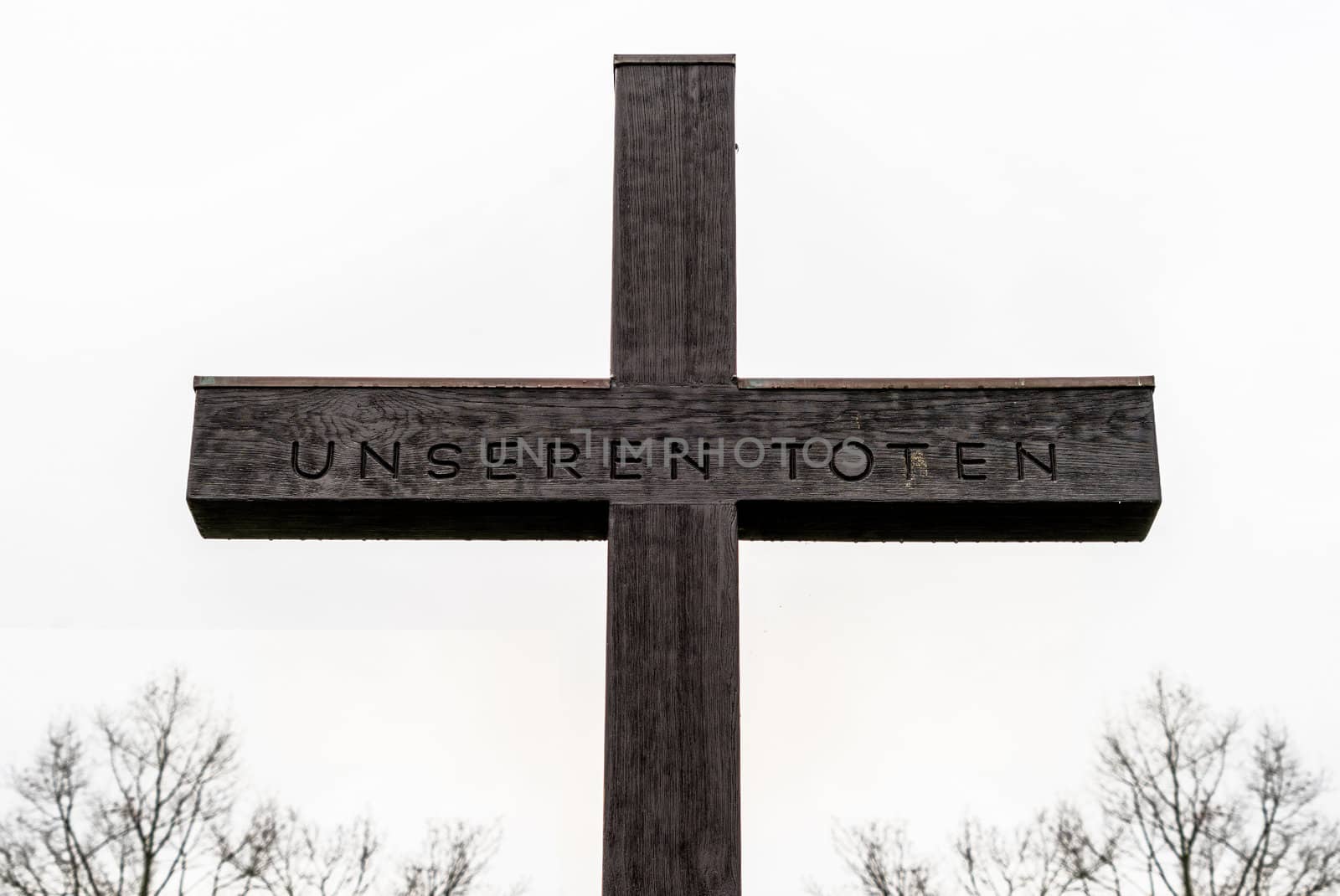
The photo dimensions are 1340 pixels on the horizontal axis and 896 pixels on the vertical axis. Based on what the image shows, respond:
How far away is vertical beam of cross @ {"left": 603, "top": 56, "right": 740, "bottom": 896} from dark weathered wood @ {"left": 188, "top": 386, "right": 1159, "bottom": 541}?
9cm

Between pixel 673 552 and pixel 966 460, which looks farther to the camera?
pixel 966 460

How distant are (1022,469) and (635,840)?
120 centimetres

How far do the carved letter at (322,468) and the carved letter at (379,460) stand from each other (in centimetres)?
6

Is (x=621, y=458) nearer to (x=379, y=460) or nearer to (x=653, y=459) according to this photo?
(x=653, y=459)

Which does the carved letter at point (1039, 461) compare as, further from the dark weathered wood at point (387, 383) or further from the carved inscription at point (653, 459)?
the dark weathered wood at point (387, 383)

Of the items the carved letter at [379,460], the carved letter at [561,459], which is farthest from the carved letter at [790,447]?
the carved letter at [379,460]

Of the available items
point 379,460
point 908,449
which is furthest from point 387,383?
point 908,449

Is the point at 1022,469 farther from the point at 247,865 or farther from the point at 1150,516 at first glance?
the point at 247,865

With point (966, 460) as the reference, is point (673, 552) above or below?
below

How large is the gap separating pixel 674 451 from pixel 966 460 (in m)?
0.67

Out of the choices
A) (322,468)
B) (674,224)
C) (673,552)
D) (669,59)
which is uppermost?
(669,59)

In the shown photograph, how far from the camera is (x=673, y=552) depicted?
3404 millimetres

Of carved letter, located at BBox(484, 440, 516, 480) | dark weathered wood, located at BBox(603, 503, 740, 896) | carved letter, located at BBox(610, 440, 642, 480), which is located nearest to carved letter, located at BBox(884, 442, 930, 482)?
dark weathered wood, located at BBox(603, 503, 740, 896)

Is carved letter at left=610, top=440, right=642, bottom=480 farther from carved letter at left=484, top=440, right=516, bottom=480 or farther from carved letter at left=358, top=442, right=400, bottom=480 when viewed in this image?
carved letter at left=358, top=442, right=400, bottom=480
